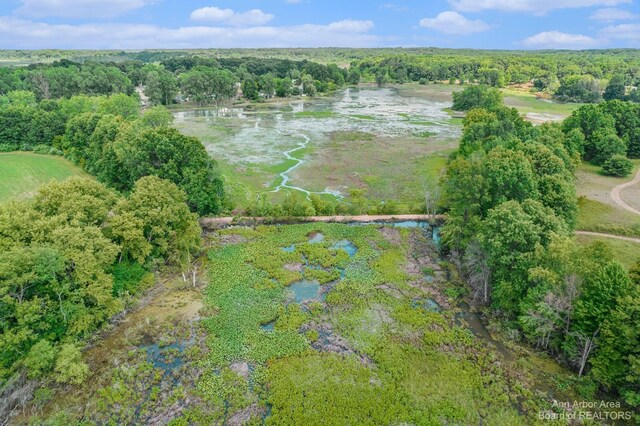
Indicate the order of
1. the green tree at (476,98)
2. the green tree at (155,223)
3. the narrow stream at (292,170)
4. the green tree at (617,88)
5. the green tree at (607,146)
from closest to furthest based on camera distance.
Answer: the green tree at (155,223) → the narrow stream at (292,170) → the green tree at (607,146) → the green tree at (476,98) → the green tree at (617,88)

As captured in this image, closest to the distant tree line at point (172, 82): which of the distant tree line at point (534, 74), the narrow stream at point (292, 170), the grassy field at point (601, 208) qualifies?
the distant tree line at point (534, 74)

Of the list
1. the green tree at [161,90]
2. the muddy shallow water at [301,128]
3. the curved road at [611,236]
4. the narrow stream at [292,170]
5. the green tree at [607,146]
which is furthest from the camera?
the green tree at [161,90]

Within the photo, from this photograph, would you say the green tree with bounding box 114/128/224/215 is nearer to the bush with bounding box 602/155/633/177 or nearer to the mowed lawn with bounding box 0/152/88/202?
the mowed lawn with bounding box 0/152/88/202

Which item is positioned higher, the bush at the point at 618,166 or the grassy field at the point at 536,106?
the grassy field at the point at 536,106

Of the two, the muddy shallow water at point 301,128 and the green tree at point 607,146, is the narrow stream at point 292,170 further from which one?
the green tree at point 607,146

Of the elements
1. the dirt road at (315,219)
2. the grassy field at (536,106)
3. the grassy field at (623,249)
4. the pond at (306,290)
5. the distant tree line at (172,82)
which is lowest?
the pond at (306,290)

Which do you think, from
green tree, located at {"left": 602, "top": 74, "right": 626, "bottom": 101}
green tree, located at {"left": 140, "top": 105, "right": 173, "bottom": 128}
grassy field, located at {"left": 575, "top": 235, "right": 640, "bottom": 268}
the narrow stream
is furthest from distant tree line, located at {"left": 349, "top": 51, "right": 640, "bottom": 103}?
green tree, located at {"left": 140, "top": 105, "right": 173, "bottom": 128}
